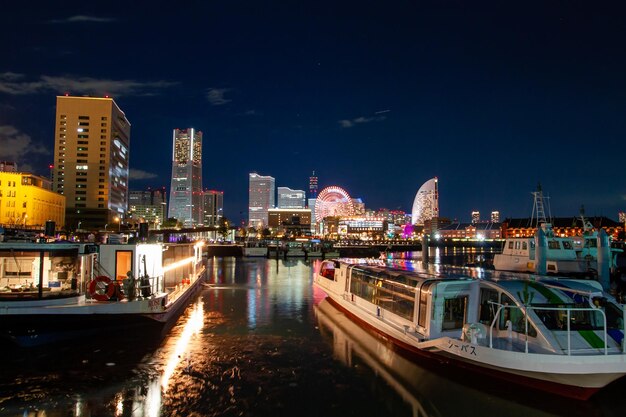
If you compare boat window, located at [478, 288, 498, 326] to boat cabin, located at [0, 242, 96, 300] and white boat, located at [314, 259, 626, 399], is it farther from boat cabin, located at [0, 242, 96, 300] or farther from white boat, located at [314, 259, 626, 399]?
boat cabin, located at [0, 242, 96, 300]

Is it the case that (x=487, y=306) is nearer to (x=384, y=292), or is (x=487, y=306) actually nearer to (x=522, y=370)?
(x=522, y=370)

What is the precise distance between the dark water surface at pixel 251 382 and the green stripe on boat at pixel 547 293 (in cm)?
251

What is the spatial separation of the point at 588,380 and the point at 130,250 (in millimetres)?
17103

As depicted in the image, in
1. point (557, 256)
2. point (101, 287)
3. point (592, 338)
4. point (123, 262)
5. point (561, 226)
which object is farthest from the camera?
point (561, 226)

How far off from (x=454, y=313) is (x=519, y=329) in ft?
7.78

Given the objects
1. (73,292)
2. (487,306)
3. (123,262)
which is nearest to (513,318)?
(487,306)

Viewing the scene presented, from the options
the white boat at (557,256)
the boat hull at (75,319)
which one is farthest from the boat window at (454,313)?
the white boat at (557,256)

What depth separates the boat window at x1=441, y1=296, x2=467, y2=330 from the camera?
14.4 meters

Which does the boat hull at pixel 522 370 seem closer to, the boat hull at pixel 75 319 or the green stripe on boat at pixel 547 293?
the green stripe on boat at pixel 547 293

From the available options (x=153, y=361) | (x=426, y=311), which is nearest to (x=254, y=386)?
(x=153, y=361)

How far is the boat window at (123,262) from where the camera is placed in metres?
19.3

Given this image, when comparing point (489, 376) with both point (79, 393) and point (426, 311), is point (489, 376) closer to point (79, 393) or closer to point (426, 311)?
point (426, 311)

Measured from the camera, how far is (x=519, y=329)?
40.8 ft

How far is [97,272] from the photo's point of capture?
18.7m
